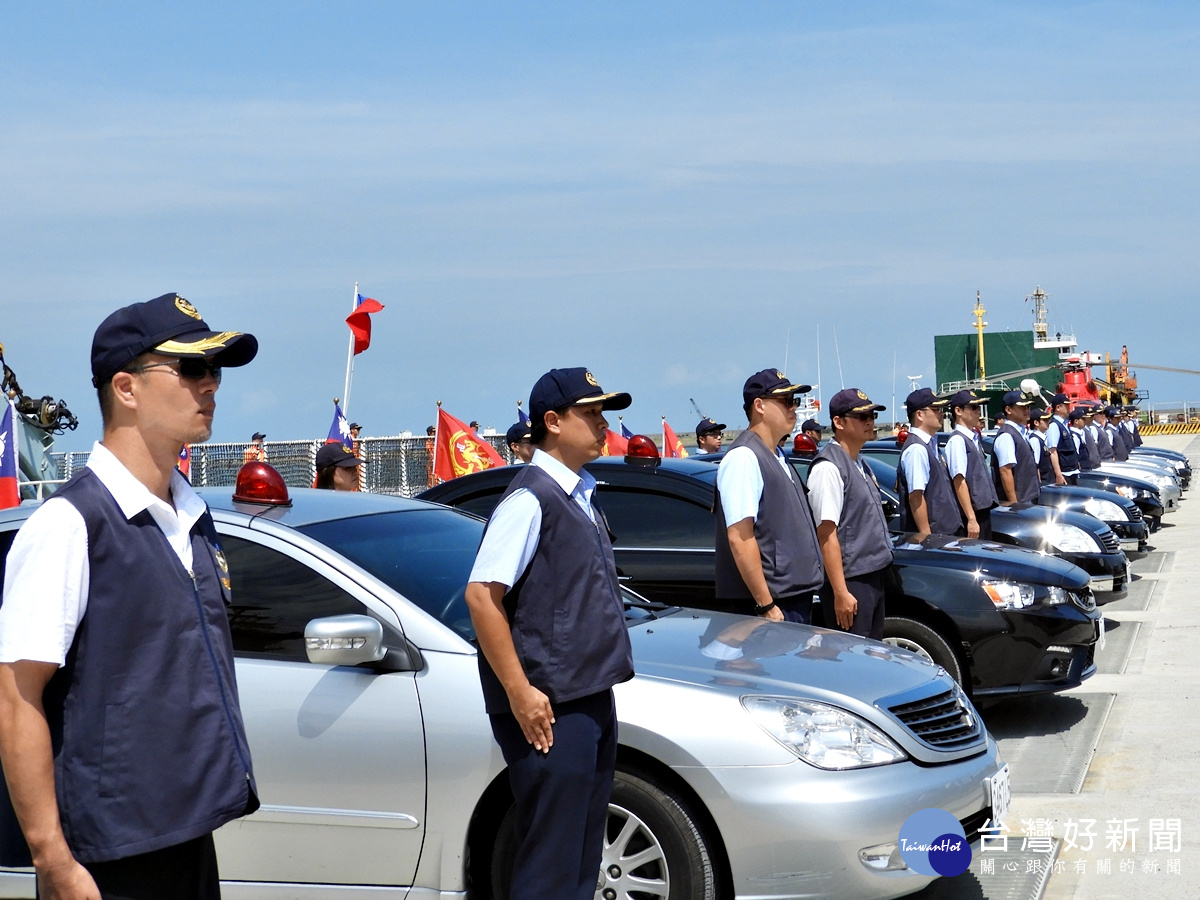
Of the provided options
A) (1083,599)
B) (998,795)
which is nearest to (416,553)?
(998,795)

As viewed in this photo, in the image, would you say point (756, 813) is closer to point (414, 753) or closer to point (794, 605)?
Answer: point (414, 753)

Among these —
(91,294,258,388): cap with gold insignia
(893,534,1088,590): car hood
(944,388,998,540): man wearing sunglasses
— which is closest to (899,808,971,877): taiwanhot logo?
(91,294,258,388): cap with gold insignia

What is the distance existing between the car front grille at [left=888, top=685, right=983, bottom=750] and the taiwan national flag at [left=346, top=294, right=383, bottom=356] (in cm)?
1274

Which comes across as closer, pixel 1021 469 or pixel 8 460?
pixel 8 460

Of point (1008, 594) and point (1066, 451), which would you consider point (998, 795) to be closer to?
point (1008, 594)

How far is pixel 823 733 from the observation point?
4379mm

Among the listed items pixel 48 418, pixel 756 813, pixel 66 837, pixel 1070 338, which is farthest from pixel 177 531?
pixel 1070 338

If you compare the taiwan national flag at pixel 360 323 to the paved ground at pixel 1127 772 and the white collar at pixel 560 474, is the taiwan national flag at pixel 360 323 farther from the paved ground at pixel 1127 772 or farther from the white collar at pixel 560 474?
the white collar at pixel 560 474

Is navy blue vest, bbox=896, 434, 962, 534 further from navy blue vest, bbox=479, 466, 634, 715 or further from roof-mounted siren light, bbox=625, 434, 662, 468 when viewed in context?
navy blue vest, bbox=479, 466, 634, 715

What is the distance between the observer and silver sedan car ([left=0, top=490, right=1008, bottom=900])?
4227mm

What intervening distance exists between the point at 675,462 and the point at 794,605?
2174 mm

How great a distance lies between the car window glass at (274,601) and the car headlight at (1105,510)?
1249 centimetres

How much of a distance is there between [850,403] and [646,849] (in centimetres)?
341

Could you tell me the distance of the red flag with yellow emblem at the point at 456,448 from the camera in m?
15.8
